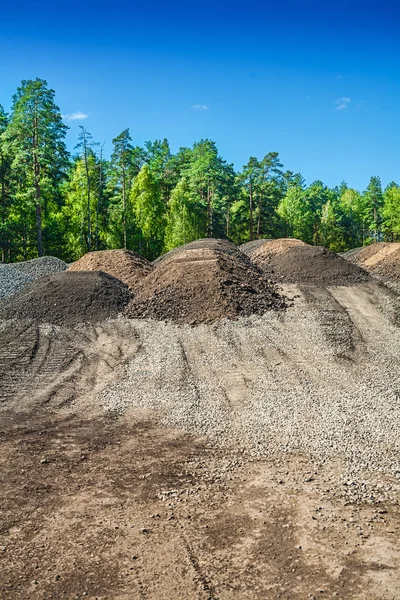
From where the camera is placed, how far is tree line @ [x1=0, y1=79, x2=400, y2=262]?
31312mm

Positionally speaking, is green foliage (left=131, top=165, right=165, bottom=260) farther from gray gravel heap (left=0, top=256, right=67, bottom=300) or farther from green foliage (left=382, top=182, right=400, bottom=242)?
green foliage (left=382, top=182, right=400, bottom=242)

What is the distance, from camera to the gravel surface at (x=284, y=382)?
974 cm

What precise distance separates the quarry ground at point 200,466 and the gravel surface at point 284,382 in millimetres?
60

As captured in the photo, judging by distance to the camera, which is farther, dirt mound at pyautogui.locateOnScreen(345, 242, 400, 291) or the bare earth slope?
dirt mound at pyautogui.locateOnScreen(345, 242, 400, 291)

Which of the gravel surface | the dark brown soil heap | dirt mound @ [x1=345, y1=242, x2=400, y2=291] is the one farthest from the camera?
dirt mound @ [x1=345, y1=242, x2=400, y2=291]

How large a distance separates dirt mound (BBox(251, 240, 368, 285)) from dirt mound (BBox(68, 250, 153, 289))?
7032 millimetres

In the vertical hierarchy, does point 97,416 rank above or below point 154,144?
below

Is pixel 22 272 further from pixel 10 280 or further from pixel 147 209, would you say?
pixel 147 209

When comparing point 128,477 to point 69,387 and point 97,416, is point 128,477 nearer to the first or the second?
point 97,416

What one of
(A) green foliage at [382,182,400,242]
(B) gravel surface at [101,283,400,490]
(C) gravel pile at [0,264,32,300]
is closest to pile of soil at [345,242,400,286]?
(B) gravel surface at [101,283,400,490]

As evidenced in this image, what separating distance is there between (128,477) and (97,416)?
302cm

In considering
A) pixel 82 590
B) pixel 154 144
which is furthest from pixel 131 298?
pixel 154 144

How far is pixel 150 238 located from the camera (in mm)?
39594

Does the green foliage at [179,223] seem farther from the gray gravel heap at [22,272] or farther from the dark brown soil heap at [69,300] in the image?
the dark brown soil heap at [69,300]
